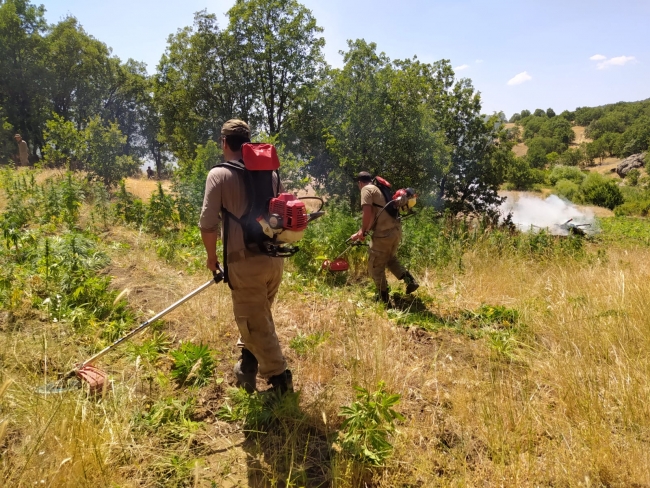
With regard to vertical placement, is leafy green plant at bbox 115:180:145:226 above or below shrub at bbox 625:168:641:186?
above

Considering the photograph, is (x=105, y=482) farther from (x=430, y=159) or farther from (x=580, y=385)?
(x=430, y=159)

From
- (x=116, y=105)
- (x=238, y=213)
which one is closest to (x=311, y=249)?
(x=238, y=213)

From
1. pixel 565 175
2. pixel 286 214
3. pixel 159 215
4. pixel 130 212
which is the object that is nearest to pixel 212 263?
pixel 286 214

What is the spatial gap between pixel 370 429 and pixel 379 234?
3.39 meters

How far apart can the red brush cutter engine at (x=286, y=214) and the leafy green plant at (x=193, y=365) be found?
136cm

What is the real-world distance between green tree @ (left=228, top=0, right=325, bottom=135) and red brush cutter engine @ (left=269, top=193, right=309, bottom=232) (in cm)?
1824

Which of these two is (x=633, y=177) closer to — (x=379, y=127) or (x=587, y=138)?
(x=587, y=138)

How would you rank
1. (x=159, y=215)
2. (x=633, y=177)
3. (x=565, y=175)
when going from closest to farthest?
1. (x=159, y=215)
2. (x=633, y=177)
3. (x=565, y=175)

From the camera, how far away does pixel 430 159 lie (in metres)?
12.2

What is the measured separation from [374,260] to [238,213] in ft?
10.1

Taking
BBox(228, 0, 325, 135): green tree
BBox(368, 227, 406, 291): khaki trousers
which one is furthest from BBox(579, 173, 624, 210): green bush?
BBox(368, 227, 406, 291): khaki trousers

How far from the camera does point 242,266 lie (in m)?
2.78

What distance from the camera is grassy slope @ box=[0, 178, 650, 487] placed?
220 cm

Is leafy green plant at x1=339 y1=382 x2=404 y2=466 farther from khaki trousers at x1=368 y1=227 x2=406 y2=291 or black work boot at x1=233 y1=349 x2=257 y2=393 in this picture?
khaki trousers at x1=368 y1=227 x2=406 y2=291
